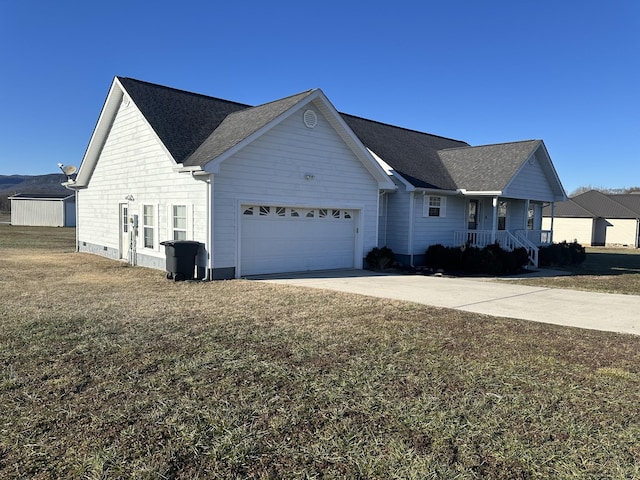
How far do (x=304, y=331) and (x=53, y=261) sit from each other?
14.2 meters

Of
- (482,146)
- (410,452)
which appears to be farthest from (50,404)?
(482,146)

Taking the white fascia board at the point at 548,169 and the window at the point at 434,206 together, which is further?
the white fascia board at the point at 548,169

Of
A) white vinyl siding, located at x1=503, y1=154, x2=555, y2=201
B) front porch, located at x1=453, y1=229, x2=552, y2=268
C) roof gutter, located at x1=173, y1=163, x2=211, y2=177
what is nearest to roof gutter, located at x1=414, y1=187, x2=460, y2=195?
front porch, located at x1=453, y1=229, x2=552, y2=268

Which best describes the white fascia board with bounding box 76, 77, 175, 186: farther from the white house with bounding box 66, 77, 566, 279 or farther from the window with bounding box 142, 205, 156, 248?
the window with bounding box 142, 205, 156, 248

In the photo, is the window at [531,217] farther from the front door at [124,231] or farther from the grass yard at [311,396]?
the front door at [124,231]

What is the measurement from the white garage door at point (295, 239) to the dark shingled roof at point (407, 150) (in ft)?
12.1

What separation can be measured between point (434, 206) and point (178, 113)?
415 inches

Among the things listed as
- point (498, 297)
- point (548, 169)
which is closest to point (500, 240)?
point (548, 169)

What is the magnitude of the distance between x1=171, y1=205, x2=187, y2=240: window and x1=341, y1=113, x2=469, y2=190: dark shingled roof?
28.4 ft

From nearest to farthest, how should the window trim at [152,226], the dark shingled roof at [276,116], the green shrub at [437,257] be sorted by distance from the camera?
the dark shingled roof at [276,116] → the window trim at [152,226] → the green shrub at [437,257]

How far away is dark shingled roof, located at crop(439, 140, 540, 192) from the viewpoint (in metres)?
18.6

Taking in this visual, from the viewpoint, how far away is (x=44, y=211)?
5441 cm

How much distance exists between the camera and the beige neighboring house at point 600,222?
36531 mm

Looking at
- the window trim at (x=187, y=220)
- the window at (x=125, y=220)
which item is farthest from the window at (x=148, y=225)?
the window at (x=125, y=220)
